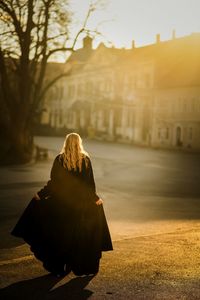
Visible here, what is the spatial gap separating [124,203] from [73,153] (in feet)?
26.3

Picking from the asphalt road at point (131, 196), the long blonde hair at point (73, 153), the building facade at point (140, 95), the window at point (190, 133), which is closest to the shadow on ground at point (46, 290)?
the long blonde hair at point (73, 153)

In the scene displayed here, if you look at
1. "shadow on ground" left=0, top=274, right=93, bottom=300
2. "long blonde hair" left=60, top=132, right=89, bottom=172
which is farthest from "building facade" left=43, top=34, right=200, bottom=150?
"shadow on ground" left=0, top=274, right=93, bottom=300

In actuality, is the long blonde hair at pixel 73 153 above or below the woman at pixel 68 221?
above

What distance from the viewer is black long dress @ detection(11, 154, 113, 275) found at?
6.31 metres

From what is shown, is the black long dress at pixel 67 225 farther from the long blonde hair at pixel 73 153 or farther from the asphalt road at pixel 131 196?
the asphalt road at pixel 131 196

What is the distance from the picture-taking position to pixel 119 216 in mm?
11961

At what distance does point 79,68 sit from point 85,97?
21.0 feet

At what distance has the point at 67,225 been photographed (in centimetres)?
638

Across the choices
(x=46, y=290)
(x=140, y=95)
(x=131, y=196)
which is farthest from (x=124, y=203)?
(x=140, y=95)

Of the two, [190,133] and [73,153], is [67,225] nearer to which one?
[73,153]

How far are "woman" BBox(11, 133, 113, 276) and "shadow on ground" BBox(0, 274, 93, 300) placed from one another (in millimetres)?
202

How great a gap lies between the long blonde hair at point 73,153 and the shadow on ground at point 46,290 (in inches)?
57.1

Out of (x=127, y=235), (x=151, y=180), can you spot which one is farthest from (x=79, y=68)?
(x=127, y=235)

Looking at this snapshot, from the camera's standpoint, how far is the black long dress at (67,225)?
6.31 metres
